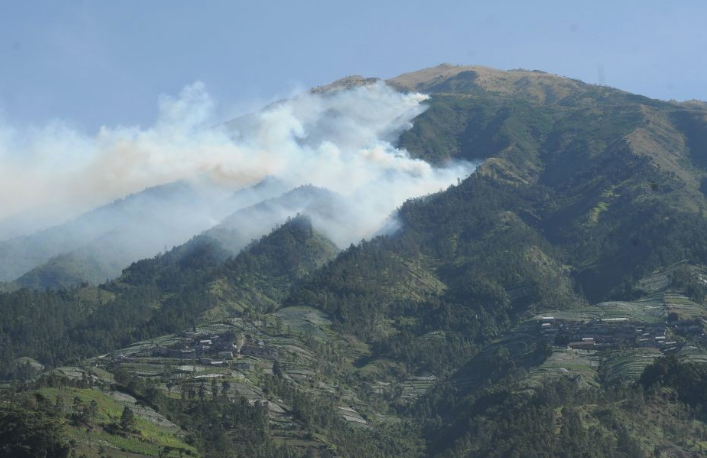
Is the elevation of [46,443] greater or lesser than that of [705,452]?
greater

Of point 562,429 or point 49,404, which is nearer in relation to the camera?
point 49,404

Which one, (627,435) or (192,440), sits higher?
(192,440)

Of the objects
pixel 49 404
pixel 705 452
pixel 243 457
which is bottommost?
pixel 705 452

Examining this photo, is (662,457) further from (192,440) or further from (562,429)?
(192,440)

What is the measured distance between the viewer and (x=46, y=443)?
155m

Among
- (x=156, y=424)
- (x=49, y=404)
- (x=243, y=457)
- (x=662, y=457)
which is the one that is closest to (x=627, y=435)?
(x=662, y=457)

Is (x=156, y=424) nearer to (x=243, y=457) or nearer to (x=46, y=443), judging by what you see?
(x=243, y=457)

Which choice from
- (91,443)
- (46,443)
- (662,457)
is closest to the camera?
(46,443)

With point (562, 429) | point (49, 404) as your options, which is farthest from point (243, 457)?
point (562, 429)

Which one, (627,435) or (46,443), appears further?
(627,435)

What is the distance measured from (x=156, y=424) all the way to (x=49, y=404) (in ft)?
83.4

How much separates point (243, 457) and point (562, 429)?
157 ft

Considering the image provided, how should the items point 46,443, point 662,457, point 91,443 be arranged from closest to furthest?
point 46,443, point 91,443, point 662,457

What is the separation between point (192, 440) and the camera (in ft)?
635
